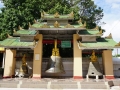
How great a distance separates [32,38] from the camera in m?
14.4

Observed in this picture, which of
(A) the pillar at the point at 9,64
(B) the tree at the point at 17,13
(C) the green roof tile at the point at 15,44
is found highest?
(B) the tree at the point at 17,13

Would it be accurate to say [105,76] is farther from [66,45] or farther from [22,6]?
[22,6]

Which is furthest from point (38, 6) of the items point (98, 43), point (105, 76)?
point (105, 76)

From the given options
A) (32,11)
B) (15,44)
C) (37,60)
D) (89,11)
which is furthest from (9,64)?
(89,11)

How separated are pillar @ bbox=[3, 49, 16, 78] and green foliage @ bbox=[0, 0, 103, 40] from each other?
623cm

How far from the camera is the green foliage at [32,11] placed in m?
21.5

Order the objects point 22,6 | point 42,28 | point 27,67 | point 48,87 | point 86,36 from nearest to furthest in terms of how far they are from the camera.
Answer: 1. point 48,87
2. point 42,28
3. point 86,36
4. point 27,67
5. point 22,6

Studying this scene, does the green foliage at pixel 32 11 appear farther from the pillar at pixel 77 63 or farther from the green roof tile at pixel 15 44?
the pillar at pixel 77 63

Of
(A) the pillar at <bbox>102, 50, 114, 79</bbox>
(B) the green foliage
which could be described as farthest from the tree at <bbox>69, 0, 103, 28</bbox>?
(A) the pillar at <bbox>102, 50, 114, 79</bbox>

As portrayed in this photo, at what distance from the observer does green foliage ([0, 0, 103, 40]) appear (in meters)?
21.5

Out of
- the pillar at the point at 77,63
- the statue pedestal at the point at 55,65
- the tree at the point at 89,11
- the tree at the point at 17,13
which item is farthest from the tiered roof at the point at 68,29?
the tree at the point at 89,11

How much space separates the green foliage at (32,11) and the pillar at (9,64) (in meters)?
6.23

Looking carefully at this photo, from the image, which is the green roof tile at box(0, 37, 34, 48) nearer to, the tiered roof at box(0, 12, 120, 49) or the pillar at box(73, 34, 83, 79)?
the tiered roof at box(0, 12, 120, 49)

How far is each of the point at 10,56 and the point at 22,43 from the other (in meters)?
2.42
